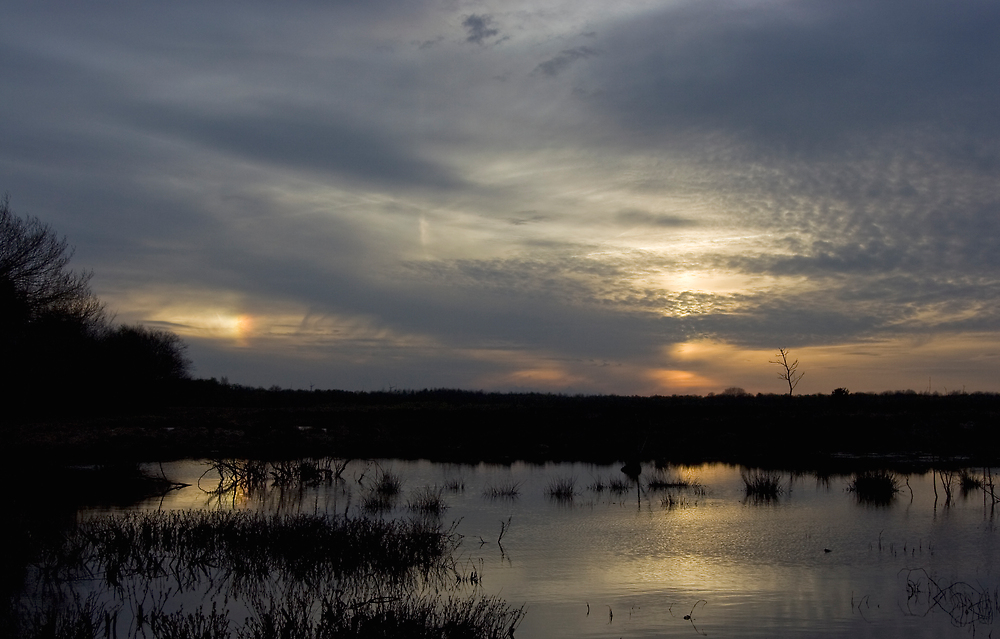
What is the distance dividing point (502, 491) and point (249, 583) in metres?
12.0

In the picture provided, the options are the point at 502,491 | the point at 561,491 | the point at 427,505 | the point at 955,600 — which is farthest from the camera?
the point at 502,491

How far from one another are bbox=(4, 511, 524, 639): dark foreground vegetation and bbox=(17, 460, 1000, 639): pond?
1077 millimetres

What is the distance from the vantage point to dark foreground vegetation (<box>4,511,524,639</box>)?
28.9ft

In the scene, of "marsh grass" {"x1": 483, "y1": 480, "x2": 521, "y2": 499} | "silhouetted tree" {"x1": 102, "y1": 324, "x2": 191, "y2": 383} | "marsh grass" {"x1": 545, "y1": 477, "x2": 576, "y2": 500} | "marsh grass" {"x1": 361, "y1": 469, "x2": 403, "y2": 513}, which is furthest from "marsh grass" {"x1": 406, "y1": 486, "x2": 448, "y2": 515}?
"silhouetted tree" {"x1": 102, "y1": 324, "x2": 191, "y2": 383}

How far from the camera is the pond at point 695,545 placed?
36.7 ft

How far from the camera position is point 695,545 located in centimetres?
1627

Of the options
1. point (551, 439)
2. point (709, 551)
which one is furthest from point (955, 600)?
point (551, 439)

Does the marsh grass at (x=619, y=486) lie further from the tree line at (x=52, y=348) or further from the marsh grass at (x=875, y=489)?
the tree line at (x=52, y=348)

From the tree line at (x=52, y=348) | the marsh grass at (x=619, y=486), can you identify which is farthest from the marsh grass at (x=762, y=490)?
the tree line at (x=52, y=348)

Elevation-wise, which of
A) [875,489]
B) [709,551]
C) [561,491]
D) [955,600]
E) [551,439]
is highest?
[551,439]

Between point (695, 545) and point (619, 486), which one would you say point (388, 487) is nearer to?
point (619, 486)

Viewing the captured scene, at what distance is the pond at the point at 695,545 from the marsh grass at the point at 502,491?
7 centimetres

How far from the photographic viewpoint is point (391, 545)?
1405 centimetres

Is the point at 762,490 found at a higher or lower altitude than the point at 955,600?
higher
